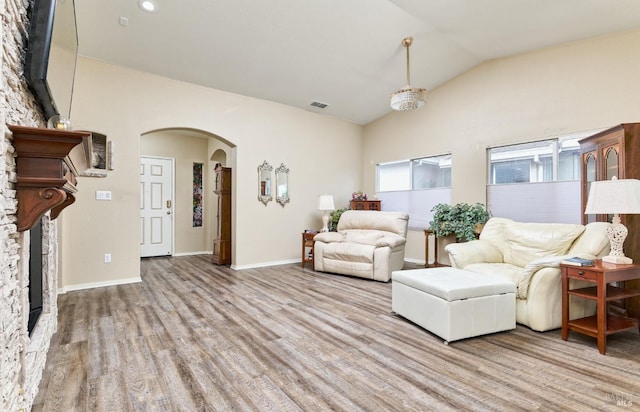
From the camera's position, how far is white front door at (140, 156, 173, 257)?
20.7 feet

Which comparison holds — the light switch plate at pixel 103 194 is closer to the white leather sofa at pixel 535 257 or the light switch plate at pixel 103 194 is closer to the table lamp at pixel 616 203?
the white leather sofa at pixel 535 257

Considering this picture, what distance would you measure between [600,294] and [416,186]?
379 cm

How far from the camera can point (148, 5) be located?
127 inches

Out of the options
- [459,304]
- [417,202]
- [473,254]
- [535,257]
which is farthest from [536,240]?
[417,202]

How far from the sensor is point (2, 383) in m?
1.19

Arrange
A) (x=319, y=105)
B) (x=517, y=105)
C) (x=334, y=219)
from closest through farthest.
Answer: (x=517, y=105) → (x=319, y=105) → (x=334, y=219)

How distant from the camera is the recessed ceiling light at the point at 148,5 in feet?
10.5

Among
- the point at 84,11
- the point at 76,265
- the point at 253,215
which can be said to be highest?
the point at 84,11

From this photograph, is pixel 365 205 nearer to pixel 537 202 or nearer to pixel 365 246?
pixel 365 246

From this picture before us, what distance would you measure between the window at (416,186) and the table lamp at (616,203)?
9.23ft

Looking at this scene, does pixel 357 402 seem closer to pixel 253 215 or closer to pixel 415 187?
pixel 253 215

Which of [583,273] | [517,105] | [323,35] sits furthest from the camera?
[517,105]

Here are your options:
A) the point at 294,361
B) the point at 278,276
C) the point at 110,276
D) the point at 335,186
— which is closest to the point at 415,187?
the point at 335,186

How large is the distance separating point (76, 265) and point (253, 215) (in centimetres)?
253
